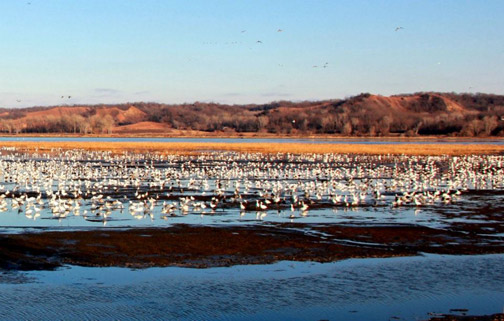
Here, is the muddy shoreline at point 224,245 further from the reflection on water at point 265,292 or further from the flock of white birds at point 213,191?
the flock of white birds at point 213,191

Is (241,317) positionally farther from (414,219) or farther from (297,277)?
(414,219)

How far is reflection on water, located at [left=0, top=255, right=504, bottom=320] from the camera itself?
34.9ft

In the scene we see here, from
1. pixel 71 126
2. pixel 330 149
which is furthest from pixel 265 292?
pixel 71 126

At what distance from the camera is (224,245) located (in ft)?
51.5

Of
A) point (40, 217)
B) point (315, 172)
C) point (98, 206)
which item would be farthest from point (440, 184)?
point (40, 217)

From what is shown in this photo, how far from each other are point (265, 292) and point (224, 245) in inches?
158

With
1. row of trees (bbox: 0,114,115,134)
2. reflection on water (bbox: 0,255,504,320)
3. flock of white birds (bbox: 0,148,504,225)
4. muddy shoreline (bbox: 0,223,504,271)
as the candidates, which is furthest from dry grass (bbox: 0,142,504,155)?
row of trees (bbox: 0,114,115,134)

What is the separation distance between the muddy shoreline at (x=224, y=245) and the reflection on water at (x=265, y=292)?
718 millimetres

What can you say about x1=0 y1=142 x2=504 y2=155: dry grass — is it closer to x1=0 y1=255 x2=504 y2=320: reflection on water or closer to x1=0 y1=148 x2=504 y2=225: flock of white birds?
x1=0 y1=148 x2=504 y2=225: flock of white birds

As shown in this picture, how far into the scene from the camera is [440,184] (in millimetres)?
32312

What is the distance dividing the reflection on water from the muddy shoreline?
718mm

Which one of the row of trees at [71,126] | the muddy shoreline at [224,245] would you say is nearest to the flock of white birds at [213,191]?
the muddy shoreline at [224,245]

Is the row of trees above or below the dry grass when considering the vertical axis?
above

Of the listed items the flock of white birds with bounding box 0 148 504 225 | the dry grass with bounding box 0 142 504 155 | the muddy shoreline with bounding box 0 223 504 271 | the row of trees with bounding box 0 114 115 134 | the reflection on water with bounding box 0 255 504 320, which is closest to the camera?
Result: the reflection on water with bounding box 0 255 504 320
